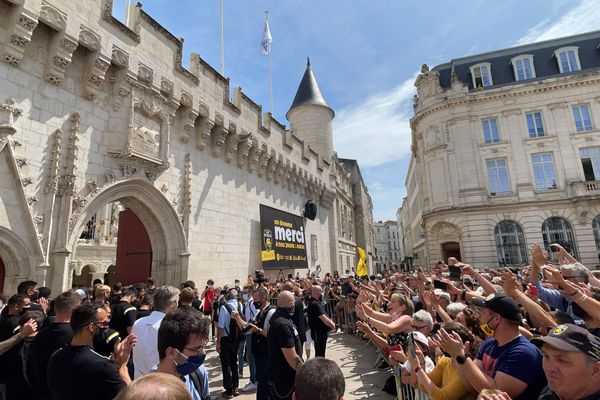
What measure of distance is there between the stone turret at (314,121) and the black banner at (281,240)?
721 centimetres

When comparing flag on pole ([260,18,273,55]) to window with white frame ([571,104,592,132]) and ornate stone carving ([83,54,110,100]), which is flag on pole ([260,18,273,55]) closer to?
ornate stone carving ([83,54,110,100])

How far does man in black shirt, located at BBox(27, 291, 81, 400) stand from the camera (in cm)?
287

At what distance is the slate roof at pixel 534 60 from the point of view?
24.0 meters

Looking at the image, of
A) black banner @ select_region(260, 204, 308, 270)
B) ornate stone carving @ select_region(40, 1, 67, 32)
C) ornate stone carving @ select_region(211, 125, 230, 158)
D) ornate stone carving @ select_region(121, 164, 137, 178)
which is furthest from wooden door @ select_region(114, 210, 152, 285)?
ornate stone carving @ select_region(40, 1, 67, 32)

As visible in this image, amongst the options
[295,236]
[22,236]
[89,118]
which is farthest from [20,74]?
[295,236]

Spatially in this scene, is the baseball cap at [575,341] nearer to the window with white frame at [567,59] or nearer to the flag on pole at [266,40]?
the flag on pole at [266,40]

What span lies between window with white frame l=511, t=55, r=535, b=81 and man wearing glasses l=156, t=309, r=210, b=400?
98.2 feet

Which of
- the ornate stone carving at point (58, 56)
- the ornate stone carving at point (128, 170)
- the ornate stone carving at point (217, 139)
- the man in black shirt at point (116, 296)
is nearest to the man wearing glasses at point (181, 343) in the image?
the man in black shirt at point (116, 296)

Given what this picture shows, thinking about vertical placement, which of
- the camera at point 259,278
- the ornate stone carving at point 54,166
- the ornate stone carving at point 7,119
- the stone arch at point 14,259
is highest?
the ornate stone carving at point 7,119

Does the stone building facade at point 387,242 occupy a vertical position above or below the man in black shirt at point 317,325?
above

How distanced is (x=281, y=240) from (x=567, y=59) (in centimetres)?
2507

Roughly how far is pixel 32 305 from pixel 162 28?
30.4 feet

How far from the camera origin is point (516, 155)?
76.5 feet

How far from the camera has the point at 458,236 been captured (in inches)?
912
